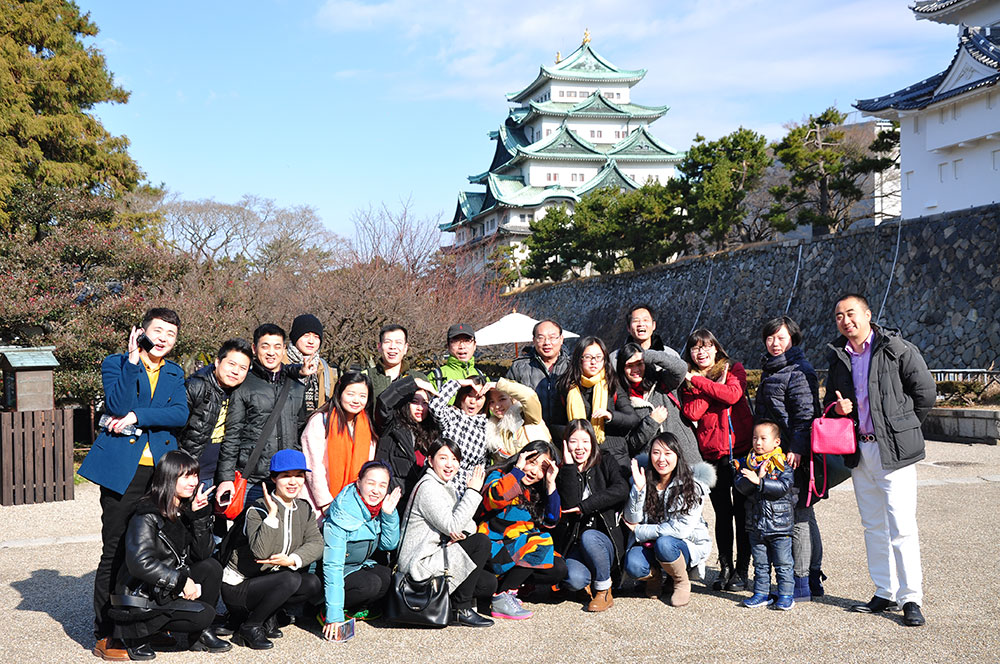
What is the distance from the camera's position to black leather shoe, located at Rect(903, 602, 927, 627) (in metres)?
3.91

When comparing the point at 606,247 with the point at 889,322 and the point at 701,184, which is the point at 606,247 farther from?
the point at 889,322

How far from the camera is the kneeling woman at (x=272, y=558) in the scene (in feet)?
12.5

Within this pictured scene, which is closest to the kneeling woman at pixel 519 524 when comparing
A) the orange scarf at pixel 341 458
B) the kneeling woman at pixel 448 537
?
the kneeling woman at pixel 448 537

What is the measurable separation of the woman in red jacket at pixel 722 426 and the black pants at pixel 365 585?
6.37 ft

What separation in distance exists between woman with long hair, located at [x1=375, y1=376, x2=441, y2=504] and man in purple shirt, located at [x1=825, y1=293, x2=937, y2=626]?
2226mm

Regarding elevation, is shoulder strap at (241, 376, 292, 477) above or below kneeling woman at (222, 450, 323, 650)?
above

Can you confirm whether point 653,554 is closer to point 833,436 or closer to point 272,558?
point 833,436

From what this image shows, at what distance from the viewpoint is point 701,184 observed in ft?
75.5

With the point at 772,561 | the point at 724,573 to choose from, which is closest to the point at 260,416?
the point at 724,573

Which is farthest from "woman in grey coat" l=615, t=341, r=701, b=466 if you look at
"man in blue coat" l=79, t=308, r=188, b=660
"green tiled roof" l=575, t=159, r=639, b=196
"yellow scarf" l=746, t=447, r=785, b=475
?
"green tiled roof" l=575, t=159, r=639, b=196

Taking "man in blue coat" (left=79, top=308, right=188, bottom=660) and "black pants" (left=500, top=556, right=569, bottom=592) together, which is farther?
"black pants" (left=500, top=556, right=569, bottom=592)

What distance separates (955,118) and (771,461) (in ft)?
62.5

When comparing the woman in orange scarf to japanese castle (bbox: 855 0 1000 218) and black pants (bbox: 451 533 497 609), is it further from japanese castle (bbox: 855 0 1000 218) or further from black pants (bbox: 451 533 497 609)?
japanese castle (bbox: 855 0 1000 218)

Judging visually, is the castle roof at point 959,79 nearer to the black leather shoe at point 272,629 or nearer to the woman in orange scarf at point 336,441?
the woman in orange scarf at point 336,441
